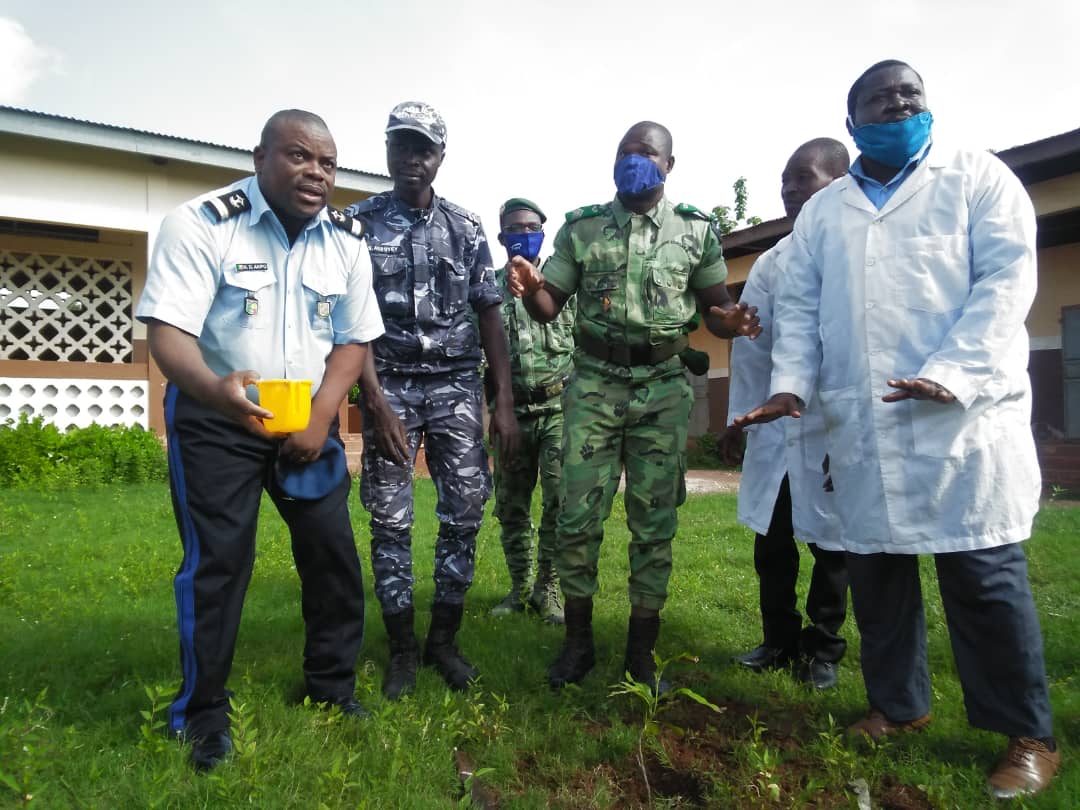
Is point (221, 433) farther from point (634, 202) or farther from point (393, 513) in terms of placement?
point (634, 202)

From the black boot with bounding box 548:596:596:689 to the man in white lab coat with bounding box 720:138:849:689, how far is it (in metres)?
0.69

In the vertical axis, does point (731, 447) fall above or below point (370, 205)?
below

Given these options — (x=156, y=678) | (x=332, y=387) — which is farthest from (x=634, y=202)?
(x=156, y=678)

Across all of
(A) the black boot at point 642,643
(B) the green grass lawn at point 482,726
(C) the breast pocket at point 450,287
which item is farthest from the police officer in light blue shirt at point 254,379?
(A) the black boot at point 642,643

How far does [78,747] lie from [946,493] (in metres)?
2.84

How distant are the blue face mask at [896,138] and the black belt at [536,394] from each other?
2278 millimetres

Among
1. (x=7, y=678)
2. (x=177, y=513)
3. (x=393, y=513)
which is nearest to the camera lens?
(x=177, y=513)

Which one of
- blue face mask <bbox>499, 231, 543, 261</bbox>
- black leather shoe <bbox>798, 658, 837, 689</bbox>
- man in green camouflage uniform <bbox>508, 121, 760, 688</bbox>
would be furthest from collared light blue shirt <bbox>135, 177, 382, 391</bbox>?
black leather shoe <bbox>798, 658, 837, 689</bbox>

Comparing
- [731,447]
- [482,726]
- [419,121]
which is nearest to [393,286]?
[419,121]

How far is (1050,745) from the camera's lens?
239 cm

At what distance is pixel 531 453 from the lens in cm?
475

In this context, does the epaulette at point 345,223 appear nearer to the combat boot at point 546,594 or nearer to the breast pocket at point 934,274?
the breast pocket at point 934,274

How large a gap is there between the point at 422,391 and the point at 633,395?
919 millimetres

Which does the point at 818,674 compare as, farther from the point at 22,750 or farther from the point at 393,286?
the point at 22,750
